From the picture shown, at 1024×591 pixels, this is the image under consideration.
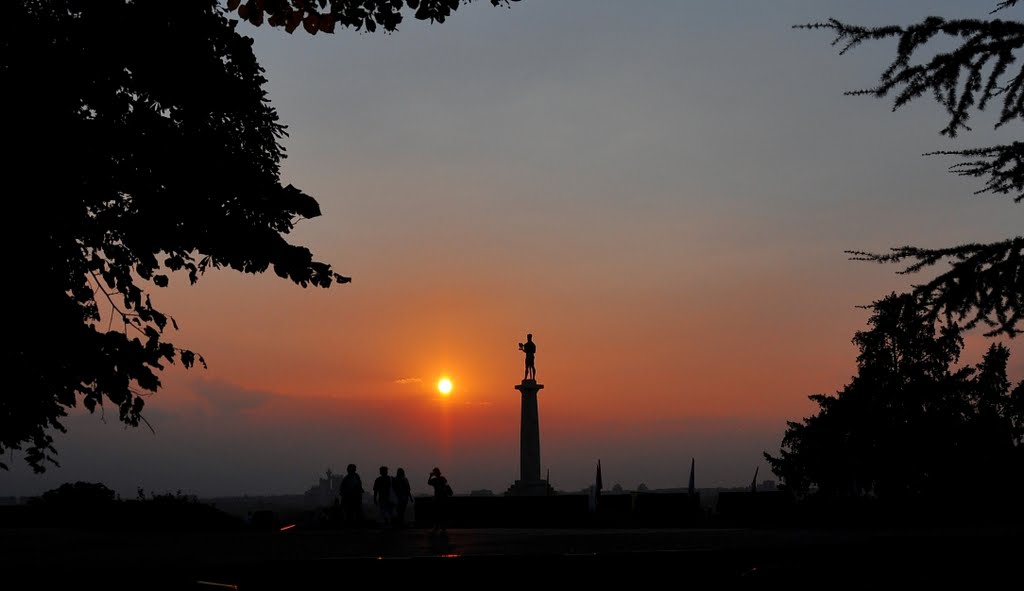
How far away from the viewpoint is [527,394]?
139 ft

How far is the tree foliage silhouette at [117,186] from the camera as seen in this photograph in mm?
11984

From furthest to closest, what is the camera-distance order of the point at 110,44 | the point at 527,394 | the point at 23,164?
the point at 527,394, the point at 110,44, the point at 23,164

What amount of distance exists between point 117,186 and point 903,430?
41955 mm

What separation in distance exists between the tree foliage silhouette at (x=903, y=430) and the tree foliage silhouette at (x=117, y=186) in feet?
121

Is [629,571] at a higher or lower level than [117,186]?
lower

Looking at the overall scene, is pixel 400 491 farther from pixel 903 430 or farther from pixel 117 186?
pixel 903 430

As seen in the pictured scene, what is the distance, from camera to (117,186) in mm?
12852

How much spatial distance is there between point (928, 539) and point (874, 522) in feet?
62.6

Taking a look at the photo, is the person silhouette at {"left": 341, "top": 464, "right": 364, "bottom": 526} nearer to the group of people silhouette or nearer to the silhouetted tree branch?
the group of people silhouette

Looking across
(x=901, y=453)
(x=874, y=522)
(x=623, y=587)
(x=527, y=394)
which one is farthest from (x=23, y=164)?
(x=901, y=453)

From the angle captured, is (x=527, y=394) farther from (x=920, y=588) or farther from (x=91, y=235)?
(x=920, y=588)

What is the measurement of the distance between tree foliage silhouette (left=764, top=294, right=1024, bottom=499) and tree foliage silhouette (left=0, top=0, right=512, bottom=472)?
121 ft

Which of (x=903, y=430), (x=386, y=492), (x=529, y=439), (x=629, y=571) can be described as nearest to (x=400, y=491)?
(x=386, y=492)

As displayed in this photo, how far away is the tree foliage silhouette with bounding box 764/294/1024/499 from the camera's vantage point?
46.6 m
